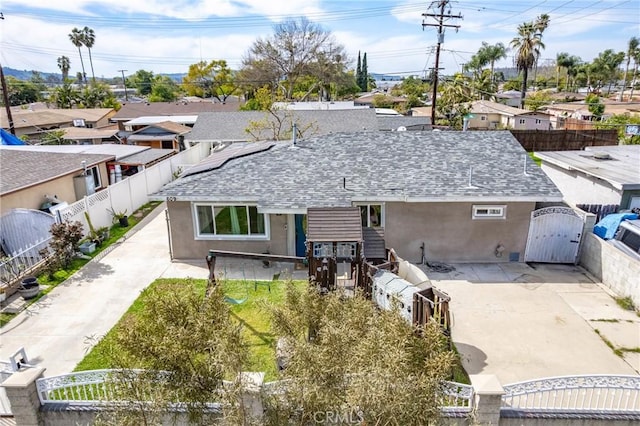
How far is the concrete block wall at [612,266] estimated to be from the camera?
1180cm

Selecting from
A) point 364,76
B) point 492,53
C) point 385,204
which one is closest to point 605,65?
point 492,53

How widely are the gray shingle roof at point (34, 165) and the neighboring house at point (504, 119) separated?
1568 inches

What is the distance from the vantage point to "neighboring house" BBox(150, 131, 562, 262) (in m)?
14.3

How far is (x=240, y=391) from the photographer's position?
16.4 feet

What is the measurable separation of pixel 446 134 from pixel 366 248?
9.26 m

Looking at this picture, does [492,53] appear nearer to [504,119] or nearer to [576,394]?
[504,119]

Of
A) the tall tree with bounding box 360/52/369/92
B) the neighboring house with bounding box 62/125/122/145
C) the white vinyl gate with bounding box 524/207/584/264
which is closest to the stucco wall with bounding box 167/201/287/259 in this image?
the white vinyl gate with bounding box 524/207/584/264

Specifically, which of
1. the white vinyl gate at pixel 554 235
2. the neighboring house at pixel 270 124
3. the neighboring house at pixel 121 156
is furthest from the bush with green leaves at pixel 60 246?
the neighboring house at pixel 270 124

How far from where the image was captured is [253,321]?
37.0ft

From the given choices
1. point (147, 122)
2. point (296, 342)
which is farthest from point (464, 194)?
point (147, 122)

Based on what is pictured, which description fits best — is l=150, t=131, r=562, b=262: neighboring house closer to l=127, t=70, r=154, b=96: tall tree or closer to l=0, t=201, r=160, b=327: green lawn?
l=0, t=201, r=160, b=327: green lawn

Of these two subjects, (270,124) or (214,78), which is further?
(214,78)

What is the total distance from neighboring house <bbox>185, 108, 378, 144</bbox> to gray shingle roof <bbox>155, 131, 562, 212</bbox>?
14.8 metres

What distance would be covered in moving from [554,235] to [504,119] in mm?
42579
